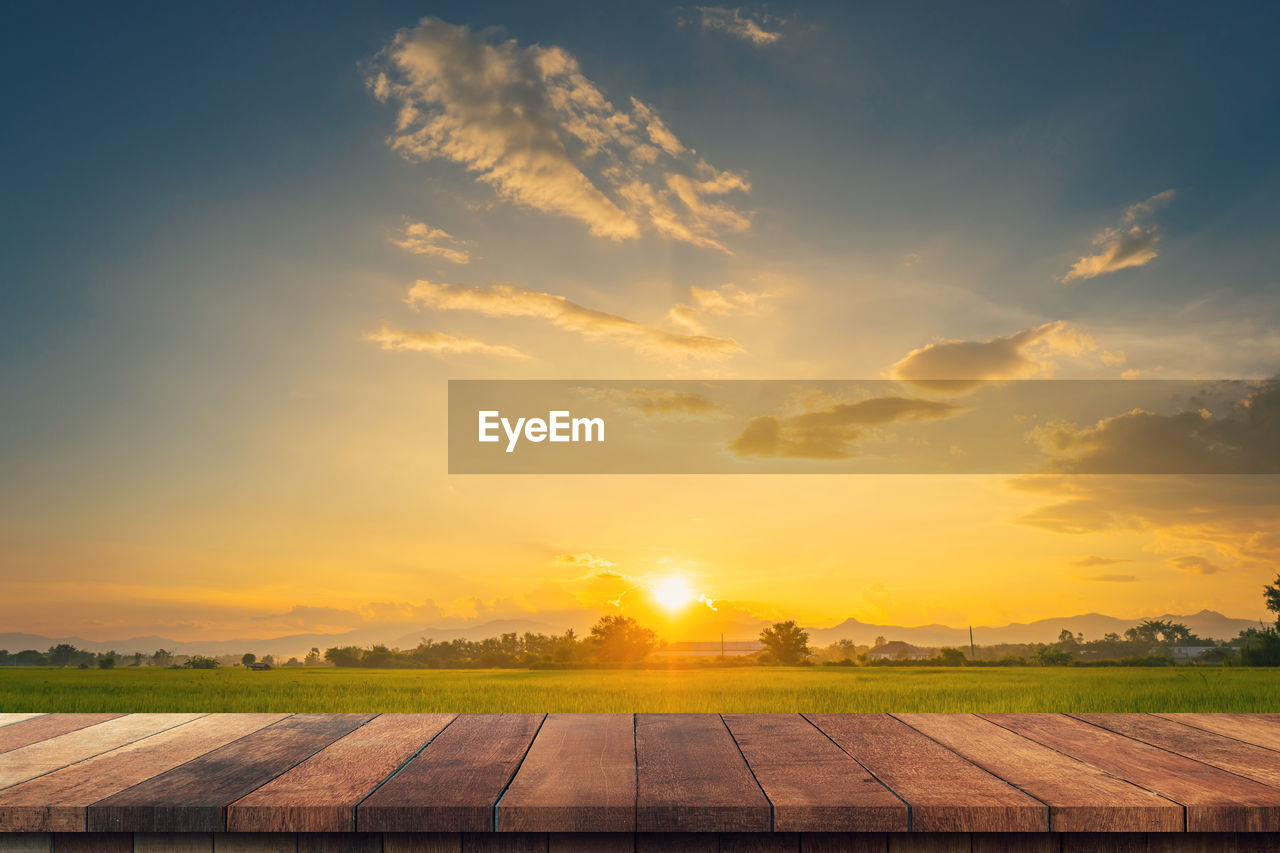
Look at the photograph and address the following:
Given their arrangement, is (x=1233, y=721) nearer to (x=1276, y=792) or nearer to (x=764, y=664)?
(x=1276, y=792)

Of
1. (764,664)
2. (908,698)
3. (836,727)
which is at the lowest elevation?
(764,664)

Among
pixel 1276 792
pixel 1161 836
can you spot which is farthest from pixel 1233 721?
pixel 1161 836

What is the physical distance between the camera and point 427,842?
257 cm

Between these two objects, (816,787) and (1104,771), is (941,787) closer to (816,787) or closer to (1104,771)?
(816,787)

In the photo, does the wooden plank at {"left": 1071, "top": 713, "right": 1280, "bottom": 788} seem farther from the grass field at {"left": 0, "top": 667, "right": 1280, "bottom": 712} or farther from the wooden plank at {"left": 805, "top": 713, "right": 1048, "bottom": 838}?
the grass field at {"left": 0, "top": 667, "right": 1280, "bottom": 712}

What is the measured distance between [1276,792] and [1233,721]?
161 cm

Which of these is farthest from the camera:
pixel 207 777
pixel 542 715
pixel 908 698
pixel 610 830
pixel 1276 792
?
pixel 908 698

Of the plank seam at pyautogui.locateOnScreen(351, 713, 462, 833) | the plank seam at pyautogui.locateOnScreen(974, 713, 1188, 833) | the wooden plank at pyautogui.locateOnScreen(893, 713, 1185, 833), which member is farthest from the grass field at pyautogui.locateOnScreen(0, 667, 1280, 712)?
the plank seam at pyautogui.locateOnScreen(351, 713, 462, 833)

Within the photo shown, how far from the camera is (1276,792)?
2668 mm

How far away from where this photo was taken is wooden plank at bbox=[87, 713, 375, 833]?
99.3 inches

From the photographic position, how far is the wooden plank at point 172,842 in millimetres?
2617

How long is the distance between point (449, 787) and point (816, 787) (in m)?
1.27

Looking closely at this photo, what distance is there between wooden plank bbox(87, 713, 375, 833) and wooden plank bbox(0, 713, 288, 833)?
2.7 inches

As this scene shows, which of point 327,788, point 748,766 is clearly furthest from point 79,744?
point 748,766
